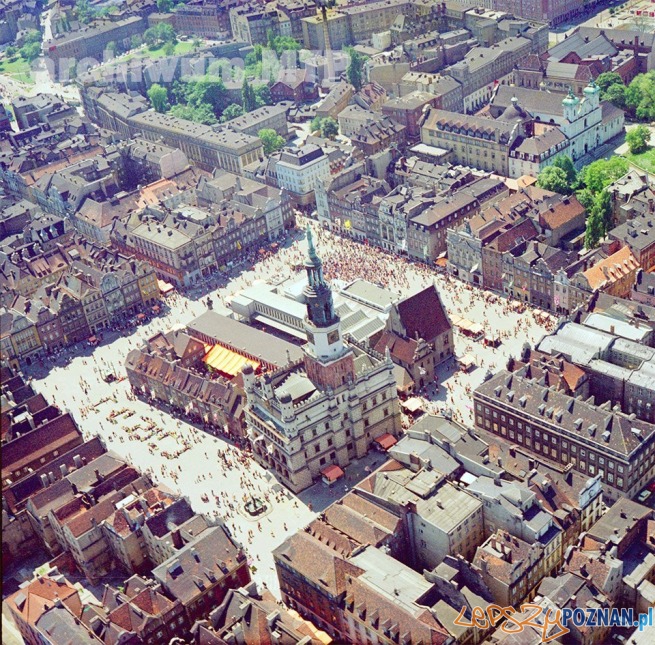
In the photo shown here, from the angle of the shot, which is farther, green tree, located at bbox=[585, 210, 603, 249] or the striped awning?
green tree, located at bbox=[585, 210, 603, 249]

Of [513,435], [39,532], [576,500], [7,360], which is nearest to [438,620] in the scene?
[576,500]

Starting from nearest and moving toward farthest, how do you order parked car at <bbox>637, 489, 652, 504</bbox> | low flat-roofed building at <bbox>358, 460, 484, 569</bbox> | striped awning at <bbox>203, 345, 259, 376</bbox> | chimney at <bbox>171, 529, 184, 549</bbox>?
low flat-roofed building at <bbox>358, 460, 484, 569</bbox>
chimney at <bbox>171, 529, 184, 549</bbox>
parked car at <bbox>637, 489, 652, 504</bbox>
striped awning at <bbox>203, 345, 259, 376</bbox>

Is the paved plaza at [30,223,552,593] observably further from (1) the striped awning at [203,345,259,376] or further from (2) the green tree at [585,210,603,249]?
(2) the green tree at [585,210,603,249]

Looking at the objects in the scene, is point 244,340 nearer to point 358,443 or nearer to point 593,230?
point 358,443

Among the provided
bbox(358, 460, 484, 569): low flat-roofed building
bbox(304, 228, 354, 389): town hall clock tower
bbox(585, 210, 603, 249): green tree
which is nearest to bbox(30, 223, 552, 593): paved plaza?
bbox(304, 228, 354, 389): town hall clock tower

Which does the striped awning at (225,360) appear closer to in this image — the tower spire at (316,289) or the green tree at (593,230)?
the tower spire at (316,289)

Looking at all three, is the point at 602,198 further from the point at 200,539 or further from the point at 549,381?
the point at 200,539

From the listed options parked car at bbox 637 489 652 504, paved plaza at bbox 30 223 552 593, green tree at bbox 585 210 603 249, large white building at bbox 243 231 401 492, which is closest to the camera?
parked car at bbox 637 489 652 504

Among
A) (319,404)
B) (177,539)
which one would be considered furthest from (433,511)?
(177,539)
